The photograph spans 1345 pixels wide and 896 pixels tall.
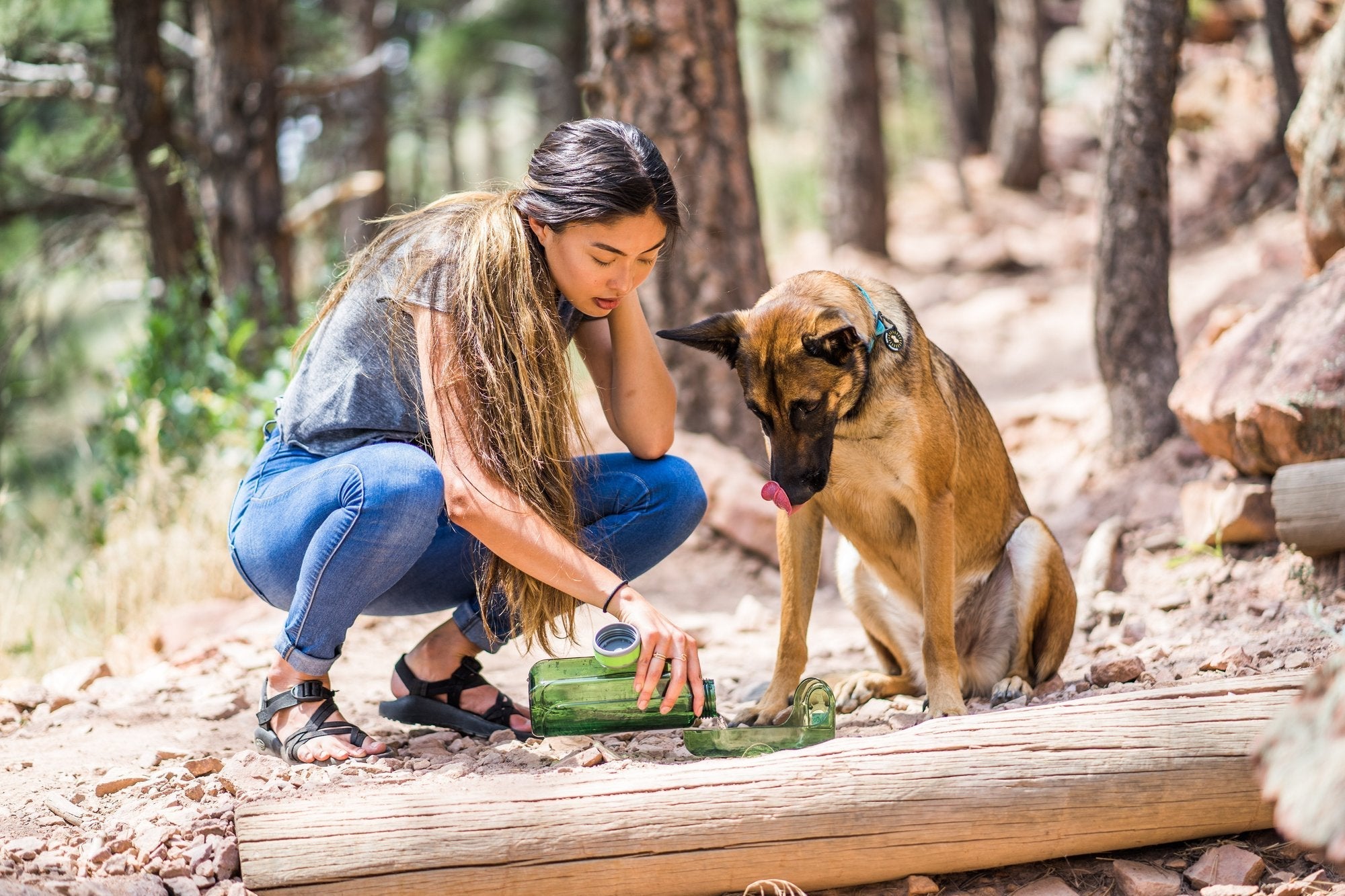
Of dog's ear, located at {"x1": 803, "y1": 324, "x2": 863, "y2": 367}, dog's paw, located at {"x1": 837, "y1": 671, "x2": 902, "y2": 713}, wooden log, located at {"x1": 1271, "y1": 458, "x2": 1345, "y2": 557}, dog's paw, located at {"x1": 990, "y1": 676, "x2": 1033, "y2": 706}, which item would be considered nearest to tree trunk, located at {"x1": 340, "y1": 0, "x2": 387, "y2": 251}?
dog's paw, located at {"x1": 837, "y1": 671, "x2": 902, "y2": 713}

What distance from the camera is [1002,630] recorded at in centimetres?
388

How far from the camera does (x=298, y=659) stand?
10.3ft

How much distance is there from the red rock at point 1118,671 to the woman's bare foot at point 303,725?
2.24m

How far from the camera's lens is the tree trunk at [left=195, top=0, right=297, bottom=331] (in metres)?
7.68

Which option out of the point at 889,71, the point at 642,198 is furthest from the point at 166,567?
the point at 889,71

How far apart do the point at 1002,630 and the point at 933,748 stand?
145 cm

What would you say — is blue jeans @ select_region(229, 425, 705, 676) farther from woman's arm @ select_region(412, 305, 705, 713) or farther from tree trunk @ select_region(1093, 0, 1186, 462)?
tree trunk @ select_region(1093, 0, 1186, 462)

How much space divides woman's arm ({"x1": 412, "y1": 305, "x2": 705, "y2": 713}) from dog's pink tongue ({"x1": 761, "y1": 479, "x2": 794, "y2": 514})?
577mm

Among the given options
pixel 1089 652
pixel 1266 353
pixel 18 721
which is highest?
pixel 1266 353

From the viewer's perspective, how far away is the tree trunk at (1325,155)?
491 cm

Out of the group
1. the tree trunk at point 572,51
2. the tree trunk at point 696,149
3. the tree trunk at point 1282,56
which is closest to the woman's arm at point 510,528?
the tree trunk at point 696,149

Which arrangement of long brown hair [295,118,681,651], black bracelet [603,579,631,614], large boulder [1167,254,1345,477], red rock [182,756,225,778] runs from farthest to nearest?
large boulder [1167,254,1345,477] → red rock [182,756,225,778] → long brown hair [295,118,681,651] → black bracelet [603,579,631,614]

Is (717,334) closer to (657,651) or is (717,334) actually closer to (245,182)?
(657,651)

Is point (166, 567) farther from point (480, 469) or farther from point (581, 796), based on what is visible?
point (581, 796)
